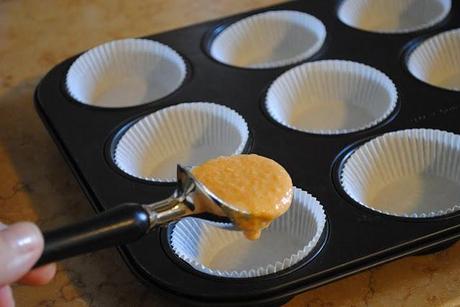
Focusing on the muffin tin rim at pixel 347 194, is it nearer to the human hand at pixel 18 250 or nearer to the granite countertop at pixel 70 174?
the granite countertop at pixel 70 174

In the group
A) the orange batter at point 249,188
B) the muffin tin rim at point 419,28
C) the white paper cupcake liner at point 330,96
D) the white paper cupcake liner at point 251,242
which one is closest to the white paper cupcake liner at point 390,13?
the muffin tin rim at point 419,28

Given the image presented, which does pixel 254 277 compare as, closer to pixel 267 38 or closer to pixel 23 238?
pixel 23 238

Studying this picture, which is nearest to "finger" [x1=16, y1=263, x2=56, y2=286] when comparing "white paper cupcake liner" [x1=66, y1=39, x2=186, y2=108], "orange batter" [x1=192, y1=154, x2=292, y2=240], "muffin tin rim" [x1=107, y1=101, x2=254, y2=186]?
"orange batter" [x1=192, y1=154, x2=292, y2=240]

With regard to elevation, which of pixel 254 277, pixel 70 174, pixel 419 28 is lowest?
pixel 70 174

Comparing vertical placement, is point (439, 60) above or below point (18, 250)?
below

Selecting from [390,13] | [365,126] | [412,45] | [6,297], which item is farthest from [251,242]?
[390,13]

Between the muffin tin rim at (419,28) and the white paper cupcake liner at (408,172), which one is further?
the muffin tin rim at (419,28)

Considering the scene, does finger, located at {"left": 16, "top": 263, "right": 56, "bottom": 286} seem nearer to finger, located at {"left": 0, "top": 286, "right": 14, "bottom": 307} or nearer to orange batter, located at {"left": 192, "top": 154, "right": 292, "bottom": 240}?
finger, located at {"left": 0, "top": 286, "right": 14, "bottom": 307}
